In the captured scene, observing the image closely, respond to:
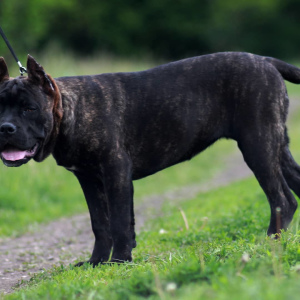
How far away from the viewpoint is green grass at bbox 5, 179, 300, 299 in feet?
10.4

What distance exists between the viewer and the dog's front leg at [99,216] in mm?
5387

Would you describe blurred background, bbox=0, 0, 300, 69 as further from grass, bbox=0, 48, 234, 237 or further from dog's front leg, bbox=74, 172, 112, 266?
dog's front leg, bbox=74, 172, 112, 266

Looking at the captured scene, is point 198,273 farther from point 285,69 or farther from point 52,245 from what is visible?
point 52,245

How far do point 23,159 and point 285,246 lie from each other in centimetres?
213

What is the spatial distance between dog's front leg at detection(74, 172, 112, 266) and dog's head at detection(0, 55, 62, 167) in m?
0.71

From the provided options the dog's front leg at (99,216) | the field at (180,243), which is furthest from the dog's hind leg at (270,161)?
the dog's front leg at (99,216)

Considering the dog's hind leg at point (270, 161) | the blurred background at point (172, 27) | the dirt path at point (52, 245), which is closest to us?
the dog's hind leg at point (270, 161)

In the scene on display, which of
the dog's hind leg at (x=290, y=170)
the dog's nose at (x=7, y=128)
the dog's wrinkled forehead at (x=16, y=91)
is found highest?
the dog's wrinkled forehead at (x=16, y=91)

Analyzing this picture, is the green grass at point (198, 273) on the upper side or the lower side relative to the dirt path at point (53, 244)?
upper

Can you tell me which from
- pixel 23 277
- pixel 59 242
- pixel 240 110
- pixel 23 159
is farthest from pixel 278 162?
pixel 59 242

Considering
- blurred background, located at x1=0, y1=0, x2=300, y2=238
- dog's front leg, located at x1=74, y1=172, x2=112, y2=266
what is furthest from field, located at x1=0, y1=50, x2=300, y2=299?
blurred background, located at x1=0, y1=0, x2=300, y2=238

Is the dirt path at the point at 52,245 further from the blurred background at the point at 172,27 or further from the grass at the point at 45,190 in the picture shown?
the blurred background at the point at 172,27

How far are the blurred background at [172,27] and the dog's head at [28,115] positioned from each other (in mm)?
26846

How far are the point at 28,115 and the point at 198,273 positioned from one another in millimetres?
1921
